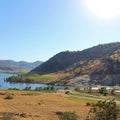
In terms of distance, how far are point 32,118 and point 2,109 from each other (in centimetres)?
1089

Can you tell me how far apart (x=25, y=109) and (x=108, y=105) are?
3422cm

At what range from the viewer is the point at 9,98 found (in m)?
86.4

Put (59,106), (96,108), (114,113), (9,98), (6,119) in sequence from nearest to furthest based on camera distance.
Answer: (114,113)
(96,108)
(6,119)
(59,106)
(9,98)

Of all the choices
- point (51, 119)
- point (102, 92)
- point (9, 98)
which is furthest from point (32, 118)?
point (102, 92)

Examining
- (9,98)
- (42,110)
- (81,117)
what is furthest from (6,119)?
(9,98)

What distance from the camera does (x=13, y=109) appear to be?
67.0 metres

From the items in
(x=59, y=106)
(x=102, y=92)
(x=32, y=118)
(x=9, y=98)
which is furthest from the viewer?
(x=102, y=92)

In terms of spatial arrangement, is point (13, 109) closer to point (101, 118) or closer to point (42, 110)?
point (42, 110)

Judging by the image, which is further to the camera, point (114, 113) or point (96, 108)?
point (96, 108)

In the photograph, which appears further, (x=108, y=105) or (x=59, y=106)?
(x=59, y=106)

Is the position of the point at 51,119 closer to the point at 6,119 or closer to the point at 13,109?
the point at 13,109

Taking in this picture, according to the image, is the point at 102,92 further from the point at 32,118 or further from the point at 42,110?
the point at 32,118

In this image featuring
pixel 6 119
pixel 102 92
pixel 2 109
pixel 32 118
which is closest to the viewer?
pixel 6 119

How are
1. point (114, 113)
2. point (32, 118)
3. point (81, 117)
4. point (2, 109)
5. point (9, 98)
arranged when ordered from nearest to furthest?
point (114, 113) → point (32, 118) → point (81, 117) → point (2, 109) → point (9, 98)
